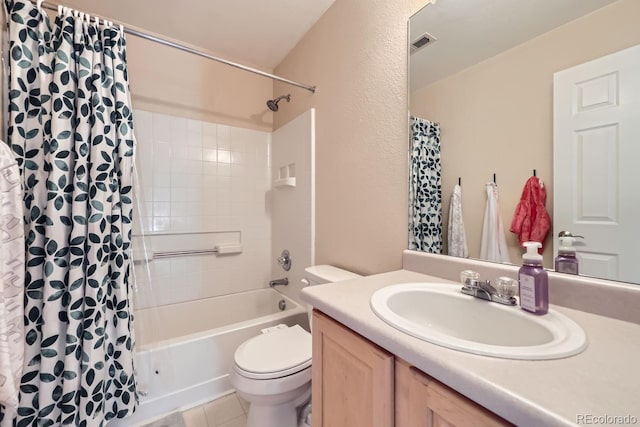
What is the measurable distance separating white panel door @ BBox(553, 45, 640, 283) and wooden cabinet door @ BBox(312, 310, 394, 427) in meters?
0.61

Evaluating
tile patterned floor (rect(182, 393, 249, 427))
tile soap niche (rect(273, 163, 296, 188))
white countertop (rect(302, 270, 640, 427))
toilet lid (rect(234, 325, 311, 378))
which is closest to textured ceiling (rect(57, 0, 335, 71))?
tile soap niche (rect(273, 163, 296, 188))

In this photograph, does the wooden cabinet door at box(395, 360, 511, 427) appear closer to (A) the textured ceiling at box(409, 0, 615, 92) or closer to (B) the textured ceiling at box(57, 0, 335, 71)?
(A) the textured ceiling at box(409, 0, 615, 92)

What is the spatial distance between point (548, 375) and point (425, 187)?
770 millimetres

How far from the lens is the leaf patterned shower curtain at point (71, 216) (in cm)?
100

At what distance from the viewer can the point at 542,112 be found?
710 mm

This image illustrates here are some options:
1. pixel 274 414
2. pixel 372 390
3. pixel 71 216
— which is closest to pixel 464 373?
pixel 372 390

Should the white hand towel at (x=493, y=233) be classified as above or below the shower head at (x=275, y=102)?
below

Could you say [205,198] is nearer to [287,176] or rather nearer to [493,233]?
[287,176]

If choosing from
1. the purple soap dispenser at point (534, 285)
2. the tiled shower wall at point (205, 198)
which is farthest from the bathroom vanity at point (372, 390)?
the tiled shower wall at point (205, 198)

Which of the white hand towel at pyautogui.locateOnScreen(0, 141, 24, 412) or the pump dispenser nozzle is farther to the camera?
the white hand towel at pyautogui.locateOnScreen(0, 141, 24, 412)

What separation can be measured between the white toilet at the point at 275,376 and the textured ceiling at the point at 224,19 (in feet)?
5.38

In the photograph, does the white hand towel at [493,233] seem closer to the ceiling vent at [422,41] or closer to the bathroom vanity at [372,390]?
the bathroom vanity at [372,390]

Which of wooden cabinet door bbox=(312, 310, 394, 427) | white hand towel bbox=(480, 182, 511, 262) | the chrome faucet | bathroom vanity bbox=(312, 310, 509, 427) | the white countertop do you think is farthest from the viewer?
white hand towel bbox=(480, 182, 511, 262)

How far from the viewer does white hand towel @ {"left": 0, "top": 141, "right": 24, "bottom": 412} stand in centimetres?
70
